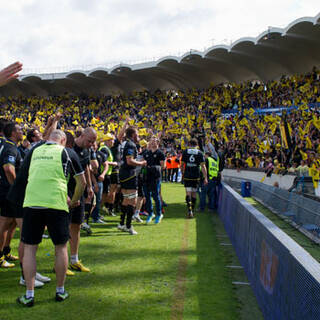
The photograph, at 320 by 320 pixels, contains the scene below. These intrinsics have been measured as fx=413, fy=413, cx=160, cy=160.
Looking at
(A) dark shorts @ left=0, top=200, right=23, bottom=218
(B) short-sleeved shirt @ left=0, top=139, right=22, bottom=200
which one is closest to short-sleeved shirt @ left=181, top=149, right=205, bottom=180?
(B) short-sleeved shirt @ left=0, top=139, right=22, bottom=200

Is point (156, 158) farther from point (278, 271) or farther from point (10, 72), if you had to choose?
point (10, 72)

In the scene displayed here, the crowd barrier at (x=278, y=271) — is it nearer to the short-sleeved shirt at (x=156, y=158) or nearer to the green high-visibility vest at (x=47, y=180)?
the green high-visibility vest at (x=47, y=180)

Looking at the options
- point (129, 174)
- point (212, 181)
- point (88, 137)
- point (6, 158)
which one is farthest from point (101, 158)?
point (212, 181)

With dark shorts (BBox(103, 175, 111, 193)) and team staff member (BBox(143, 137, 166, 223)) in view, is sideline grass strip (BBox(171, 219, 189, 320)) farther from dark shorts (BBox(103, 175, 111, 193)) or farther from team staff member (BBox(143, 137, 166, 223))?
dark shorts (BBox(103, 175, 111, 193))

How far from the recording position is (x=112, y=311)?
396 centimetres

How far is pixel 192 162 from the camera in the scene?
9883 millimetres

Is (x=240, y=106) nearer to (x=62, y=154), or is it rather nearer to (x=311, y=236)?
(x=311, y=236)

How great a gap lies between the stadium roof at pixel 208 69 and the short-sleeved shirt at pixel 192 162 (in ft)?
57.8

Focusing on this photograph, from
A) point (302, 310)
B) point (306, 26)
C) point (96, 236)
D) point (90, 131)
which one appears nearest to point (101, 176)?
point (96, 236)

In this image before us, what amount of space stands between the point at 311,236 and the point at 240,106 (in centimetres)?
2239

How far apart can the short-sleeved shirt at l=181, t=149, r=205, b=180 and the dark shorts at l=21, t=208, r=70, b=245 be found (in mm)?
6091

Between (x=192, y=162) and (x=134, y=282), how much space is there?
17.5ft

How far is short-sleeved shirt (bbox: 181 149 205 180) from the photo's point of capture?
388 inches

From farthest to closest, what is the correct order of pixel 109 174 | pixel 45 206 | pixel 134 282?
pixel 109 174 < pixel 134 282 < pixel 45 206
